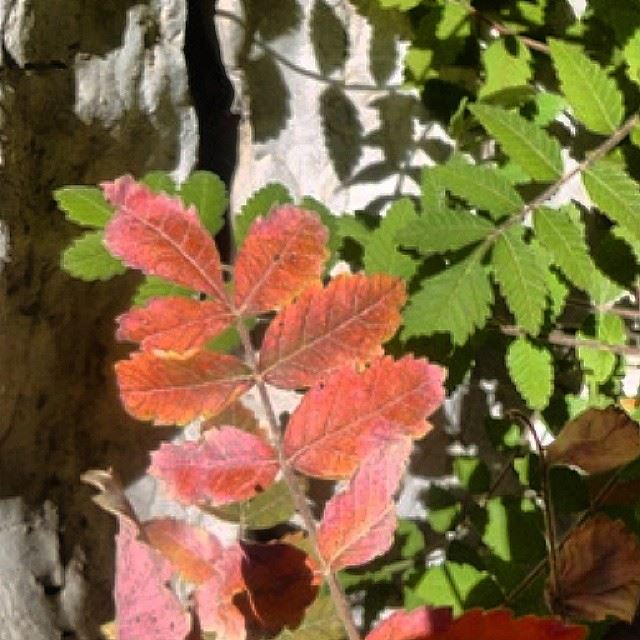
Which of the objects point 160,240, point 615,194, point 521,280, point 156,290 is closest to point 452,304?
point 521,280

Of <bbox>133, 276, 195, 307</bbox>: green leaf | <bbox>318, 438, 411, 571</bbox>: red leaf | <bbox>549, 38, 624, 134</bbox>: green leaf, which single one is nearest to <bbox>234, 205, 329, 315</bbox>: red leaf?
<bbox>318, 438, 411, 571</bbox>: red leaf

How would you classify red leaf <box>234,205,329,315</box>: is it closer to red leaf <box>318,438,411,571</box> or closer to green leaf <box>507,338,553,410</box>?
red leaf <box>318,438,411,571</box>

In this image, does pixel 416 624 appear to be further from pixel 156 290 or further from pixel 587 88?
pixel 587 88

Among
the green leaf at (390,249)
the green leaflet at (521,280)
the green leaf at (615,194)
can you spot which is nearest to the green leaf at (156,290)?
the green leaf at (390,249)

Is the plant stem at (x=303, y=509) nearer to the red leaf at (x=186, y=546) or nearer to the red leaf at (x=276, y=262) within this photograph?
the red leaf at (x=276, y=262)

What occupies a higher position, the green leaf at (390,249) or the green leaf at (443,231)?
the green leaf at (443,231)
